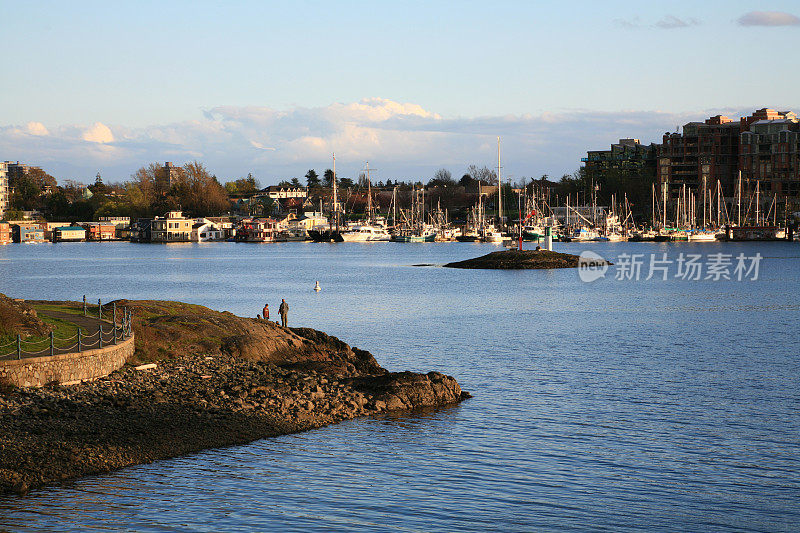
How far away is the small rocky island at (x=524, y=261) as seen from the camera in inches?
4500

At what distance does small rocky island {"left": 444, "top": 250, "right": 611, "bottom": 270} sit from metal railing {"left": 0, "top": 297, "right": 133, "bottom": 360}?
8741 cm

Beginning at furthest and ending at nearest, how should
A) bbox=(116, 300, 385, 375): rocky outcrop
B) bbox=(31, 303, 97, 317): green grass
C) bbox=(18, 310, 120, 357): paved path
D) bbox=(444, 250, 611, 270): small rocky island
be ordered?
bbox=(444, 250, 611, 270): small rocky island → bbox=(31, 303, 97, 317): green grass → bbox=(116, 300, 385, 375): rocky outcrop → bbox=(18, 310, 120, 357): paved path

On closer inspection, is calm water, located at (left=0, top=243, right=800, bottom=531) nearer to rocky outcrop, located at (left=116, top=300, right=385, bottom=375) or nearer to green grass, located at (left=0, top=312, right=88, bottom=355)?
rocky outcrop, located at (left=116, top=300, right=385, bottom=375)

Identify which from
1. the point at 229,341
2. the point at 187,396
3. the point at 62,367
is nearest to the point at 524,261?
the point at 229,341

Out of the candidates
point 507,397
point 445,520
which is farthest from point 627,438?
point 445,520

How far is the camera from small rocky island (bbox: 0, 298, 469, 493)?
21.5 m

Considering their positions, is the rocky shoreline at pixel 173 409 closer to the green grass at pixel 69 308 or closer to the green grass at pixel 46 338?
the green grass at pixel 46 338

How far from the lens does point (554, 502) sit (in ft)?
67.8

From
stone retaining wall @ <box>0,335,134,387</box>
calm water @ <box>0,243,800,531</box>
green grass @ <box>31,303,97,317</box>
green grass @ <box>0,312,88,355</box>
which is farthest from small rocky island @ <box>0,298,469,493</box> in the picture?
green grass @ <box>31,303,97,317</box>

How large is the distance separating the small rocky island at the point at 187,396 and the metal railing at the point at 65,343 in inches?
32.7

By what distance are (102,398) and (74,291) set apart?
61931 mm

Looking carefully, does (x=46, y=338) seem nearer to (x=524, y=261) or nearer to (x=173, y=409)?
(x=173, y=409)

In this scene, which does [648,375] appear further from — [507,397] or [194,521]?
[194,521]

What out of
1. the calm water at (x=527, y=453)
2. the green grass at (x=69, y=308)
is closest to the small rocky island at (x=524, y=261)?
the calm water at (x=527, y=453)
